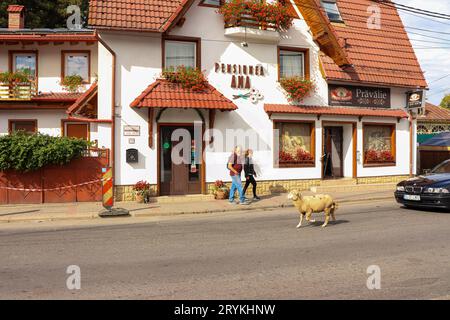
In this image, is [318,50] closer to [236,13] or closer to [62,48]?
[236,13]

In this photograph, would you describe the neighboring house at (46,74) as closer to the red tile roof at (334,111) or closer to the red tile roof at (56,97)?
the red tile roof at (56,97)

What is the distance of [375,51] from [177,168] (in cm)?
1090

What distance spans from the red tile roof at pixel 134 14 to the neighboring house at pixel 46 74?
466 cm

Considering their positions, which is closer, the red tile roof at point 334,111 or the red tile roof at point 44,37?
the red tile roof at point 334,111

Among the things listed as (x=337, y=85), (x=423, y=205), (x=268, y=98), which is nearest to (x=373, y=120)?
(x=337, y=85)

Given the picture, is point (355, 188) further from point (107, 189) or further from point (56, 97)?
point (56, 97)

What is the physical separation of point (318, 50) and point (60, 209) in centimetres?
1203

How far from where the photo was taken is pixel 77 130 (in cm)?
1842

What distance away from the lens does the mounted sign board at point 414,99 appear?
17547 mm

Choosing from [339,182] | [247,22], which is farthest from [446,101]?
[247,22]

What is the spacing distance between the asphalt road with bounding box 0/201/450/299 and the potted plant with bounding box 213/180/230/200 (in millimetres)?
3614

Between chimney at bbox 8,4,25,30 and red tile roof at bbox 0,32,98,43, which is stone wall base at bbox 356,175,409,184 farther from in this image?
chimney at bbox 8,4,25,30

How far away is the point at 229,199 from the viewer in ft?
43.8

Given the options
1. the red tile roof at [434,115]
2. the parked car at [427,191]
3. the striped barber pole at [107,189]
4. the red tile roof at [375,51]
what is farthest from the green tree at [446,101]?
the striped barber pole at [107,189]
